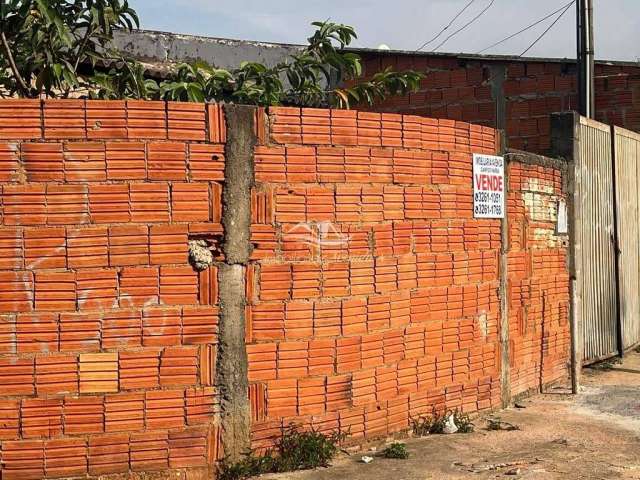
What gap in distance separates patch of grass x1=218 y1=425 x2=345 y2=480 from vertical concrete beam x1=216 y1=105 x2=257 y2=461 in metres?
0.10

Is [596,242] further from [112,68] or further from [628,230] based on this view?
[112,68]

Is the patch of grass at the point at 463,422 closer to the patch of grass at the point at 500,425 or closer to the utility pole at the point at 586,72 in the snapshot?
the patch of grass at the point at 500,425

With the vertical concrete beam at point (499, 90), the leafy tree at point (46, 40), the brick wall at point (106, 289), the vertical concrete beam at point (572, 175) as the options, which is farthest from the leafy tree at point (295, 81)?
the vertical concrete beam at point (499, 90)

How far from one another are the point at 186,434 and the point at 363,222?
6.26 ft

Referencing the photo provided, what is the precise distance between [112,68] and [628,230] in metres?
7.27

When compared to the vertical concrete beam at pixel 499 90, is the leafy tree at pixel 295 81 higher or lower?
lower

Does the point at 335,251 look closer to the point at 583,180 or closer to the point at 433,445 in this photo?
the point at 433,445

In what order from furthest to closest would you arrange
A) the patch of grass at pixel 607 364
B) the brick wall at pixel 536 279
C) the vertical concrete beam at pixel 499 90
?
the vertical concrete beam at pixel 499 90 < the patch of grass at pixel 607 364 < the brick wall at pixel 536 279

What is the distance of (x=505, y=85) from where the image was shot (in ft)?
41.2

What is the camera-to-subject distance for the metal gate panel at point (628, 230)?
1013cm

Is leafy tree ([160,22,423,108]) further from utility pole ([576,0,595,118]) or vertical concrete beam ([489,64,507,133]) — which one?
vertical concrete beam ([489,64,507,133])

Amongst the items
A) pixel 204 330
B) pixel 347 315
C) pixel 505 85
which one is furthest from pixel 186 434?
pixel 505 85

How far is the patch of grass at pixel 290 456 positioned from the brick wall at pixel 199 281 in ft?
0.31

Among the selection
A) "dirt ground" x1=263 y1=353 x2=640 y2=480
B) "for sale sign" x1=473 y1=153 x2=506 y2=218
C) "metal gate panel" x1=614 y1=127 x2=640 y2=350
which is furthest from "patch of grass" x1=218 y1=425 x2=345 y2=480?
"metal gate panel" x1=614 y1=127 x2=640 y2=350
